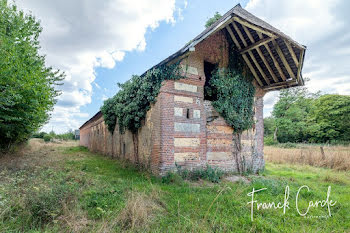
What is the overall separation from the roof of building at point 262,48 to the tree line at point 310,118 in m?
22.5

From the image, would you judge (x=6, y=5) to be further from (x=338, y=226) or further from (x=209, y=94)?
(x=338, y=226)

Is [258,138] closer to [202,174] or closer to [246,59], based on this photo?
[246,59]

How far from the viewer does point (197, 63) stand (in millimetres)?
7781

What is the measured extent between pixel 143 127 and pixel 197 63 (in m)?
3.79

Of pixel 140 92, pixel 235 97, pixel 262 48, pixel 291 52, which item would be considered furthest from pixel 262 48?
pixel 140 92

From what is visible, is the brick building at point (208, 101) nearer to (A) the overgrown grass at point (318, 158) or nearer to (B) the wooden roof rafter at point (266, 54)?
(B) the wooden roof rafter at point (266, 54)

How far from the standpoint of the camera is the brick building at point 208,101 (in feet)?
22.7

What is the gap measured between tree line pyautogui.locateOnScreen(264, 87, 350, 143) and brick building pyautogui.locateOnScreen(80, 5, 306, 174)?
22928mm

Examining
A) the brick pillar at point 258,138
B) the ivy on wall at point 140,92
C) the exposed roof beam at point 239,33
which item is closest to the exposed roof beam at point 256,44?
the exposed roof beam at point 239,33

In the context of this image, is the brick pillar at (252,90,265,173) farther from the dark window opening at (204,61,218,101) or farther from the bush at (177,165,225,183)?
the bush at (177,165,225,183)

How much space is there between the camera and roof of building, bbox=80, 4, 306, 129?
6.86 metres

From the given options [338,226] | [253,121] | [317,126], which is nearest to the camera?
[338,226]

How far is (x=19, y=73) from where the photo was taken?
6.97 metres

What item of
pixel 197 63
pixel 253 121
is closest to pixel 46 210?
pixel 197 63
